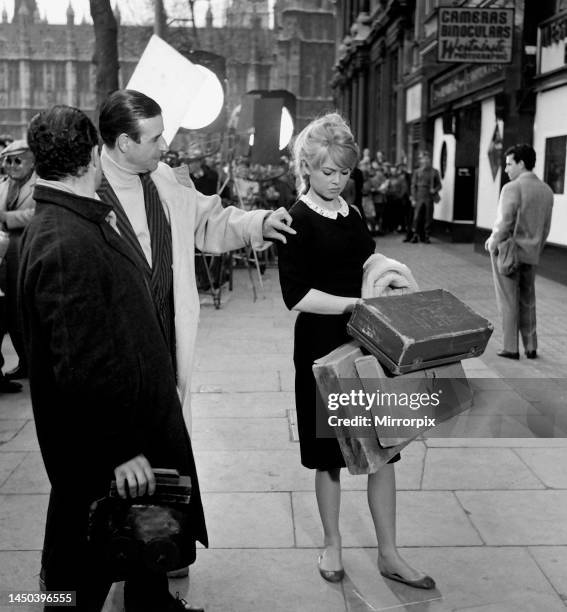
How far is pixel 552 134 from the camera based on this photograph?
500 inches

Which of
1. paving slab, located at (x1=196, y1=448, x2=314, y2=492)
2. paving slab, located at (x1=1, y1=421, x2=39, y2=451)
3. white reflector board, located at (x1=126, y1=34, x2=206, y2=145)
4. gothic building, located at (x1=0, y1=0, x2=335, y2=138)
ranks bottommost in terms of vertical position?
paving slab, located at (x1=1, y1=421, x2=39, y2=451)

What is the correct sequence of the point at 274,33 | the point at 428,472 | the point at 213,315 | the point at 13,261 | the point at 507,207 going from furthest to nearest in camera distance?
the point at 274,33 < the point at 213,315 < the point at 507,207 < the point at 13,261 < the point at 428,472

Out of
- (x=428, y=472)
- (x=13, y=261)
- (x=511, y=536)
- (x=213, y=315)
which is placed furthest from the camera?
(x=213, y=315)

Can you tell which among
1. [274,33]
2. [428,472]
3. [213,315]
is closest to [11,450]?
[428,472]

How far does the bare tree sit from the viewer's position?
13.5 metres

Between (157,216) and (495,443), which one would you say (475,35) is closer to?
(495,443)

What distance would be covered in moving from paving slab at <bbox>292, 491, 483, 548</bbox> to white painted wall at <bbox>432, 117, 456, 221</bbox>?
614 inches

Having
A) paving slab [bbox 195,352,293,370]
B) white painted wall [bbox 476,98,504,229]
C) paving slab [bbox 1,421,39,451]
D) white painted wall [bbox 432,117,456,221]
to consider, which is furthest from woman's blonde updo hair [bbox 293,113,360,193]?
white painted wall [bbox 432,117,456,221]

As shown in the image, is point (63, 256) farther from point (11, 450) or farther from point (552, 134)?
point (552, 134)

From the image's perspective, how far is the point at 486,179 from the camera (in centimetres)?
1638

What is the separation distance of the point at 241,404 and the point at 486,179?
11.6 metres

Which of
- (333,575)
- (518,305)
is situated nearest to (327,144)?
(333,575)

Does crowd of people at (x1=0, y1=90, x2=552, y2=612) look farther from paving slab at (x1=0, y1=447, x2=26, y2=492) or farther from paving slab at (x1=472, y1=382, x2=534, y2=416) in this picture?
paving slab at (x1=472, y1=382, x2=534, y2=416)

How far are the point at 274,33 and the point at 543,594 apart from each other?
87.2 metres
